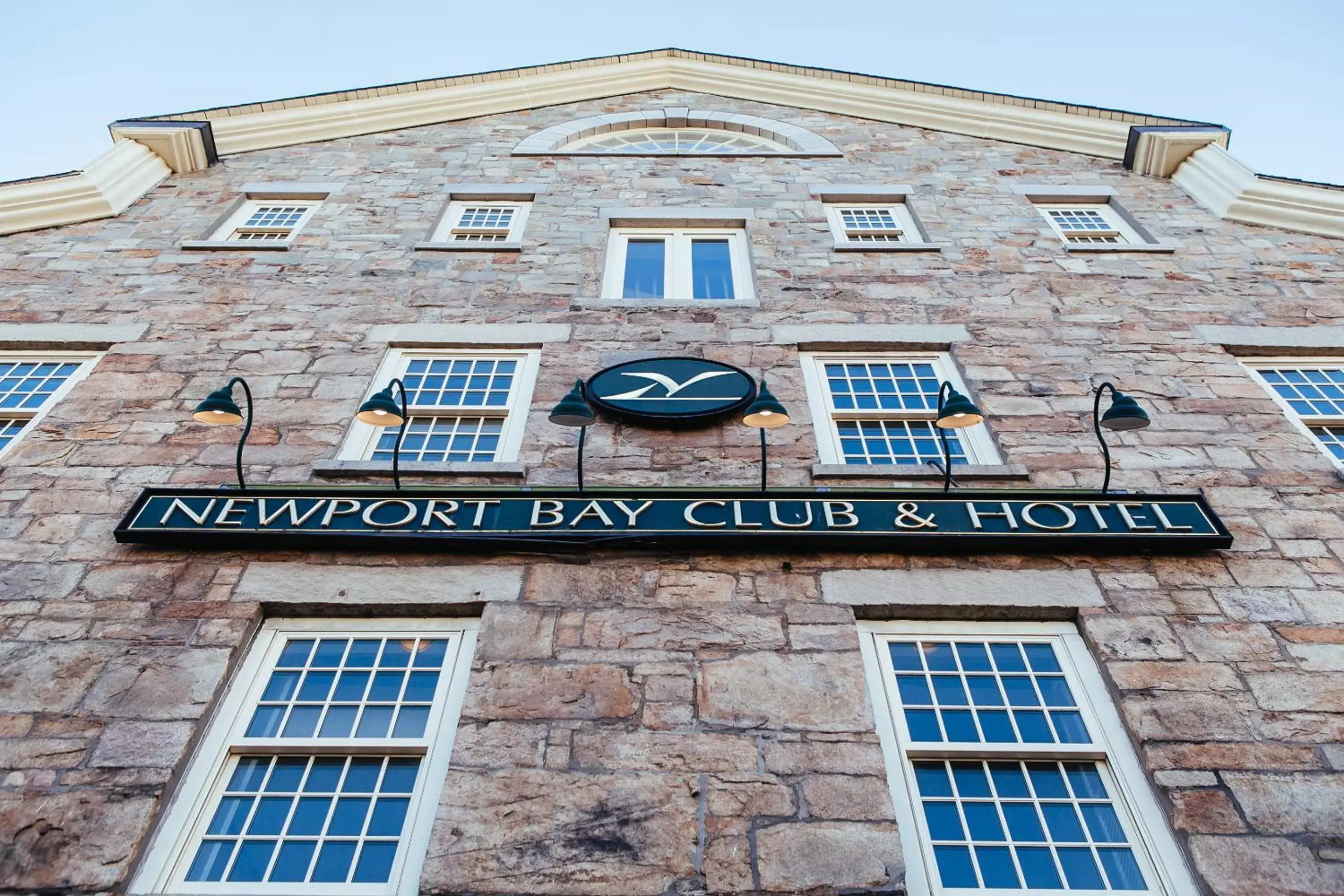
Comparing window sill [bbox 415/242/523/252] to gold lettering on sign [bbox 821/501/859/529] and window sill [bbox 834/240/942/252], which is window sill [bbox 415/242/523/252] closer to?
window sill [bbox 834/240/942/252]

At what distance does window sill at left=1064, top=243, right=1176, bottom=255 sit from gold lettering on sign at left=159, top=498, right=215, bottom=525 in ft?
28.1

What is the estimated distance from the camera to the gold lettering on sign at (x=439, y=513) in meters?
6.39

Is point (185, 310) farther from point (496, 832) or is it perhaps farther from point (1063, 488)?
point (1063, 488)

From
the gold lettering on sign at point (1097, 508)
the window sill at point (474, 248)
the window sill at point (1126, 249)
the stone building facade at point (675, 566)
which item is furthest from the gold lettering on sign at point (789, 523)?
the window sill at point (1126, 249)

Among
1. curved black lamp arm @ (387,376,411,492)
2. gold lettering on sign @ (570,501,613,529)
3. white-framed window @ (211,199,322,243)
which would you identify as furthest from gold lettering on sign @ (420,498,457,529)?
white-framed window @ (211,199,322,243)

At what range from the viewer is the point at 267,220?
37.1ft

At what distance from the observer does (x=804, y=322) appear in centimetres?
899

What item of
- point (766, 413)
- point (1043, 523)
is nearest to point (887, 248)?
point (1043, 523)

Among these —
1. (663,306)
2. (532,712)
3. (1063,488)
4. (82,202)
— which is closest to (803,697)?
(532,712)

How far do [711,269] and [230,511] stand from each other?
559cm

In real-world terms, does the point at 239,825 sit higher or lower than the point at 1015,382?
lower

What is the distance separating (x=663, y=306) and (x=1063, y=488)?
4.04 metres

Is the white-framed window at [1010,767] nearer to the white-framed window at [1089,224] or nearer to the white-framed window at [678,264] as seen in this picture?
the white-framed window at [678,264]

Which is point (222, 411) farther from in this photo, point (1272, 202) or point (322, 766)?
point (1272, 202)
